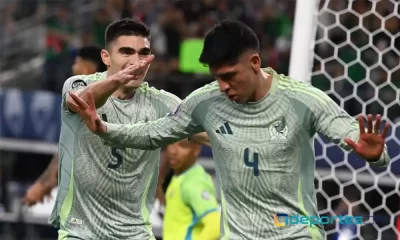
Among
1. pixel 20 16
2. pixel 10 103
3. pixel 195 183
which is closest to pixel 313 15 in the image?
pixel 195 183

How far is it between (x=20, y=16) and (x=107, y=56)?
1035 centimetres

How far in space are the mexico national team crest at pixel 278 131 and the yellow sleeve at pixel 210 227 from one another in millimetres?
2427

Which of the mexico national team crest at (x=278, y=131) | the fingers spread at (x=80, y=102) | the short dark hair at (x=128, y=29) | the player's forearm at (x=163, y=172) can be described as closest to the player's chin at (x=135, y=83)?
the short dark hair at (x=128, y=29)

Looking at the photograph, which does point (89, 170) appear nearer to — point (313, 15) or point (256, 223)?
point (256, 223)

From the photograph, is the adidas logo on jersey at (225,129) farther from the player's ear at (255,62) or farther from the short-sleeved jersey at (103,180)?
the short-sleeved jersey at (103,180)

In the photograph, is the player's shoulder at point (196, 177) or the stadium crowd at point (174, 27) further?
the stadium crowd at point (174, 27)

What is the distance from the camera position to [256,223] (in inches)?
181

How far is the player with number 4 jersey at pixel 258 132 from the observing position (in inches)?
178

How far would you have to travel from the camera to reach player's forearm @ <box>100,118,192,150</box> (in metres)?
4.81

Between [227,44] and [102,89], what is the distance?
81 cm

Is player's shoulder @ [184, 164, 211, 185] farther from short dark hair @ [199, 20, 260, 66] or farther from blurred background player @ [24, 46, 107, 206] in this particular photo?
short dark hair @ [199, 20, 260, 66]

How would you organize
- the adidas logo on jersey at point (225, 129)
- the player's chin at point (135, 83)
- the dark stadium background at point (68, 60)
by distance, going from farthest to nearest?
1. the dark stadium background at point (68, 60)
2. the player's chin at point (135, 83)
3. the adidas logo on jersey at point (225, 129)

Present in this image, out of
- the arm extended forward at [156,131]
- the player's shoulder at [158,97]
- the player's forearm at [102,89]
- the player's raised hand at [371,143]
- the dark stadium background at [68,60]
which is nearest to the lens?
the player's raised hand at [371,143]

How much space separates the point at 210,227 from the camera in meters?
6.93
